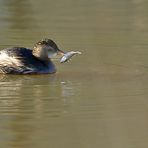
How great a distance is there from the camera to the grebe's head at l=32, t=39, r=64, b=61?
1084 centimetres

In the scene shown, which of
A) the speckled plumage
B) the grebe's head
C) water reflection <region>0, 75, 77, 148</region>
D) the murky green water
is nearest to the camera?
the murky green water

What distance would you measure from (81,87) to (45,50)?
54.7 inches

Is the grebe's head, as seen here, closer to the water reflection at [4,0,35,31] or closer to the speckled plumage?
the speckled plumage

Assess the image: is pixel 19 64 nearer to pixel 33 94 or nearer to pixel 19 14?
pixel 33 94

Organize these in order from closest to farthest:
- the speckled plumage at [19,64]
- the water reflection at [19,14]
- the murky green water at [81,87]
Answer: the murky green water at [81,87]
the speckled plumage at [19,64]
the water reflection at [19,14]

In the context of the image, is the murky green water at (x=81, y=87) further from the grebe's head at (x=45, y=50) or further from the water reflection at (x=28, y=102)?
the grebe's head at (x=45, y=50)

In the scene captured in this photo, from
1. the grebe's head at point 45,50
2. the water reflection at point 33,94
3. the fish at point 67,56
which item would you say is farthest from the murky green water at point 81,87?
the grebe's head at point 45,50

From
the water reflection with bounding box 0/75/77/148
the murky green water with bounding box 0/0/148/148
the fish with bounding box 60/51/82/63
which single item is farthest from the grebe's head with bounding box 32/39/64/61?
the water reflection with bounding box 0/75/77/148

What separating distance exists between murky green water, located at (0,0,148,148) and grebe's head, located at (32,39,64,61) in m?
0.23

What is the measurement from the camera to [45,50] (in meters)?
10.9

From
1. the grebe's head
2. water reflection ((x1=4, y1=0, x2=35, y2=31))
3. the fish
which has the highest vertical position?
the grebe's head

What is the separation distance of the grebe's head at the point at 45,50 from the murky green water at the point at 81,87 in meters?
0.23

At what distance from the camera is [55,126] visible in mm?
7895

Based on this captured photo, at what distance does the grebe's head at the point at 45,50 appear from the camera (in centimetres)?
1084
